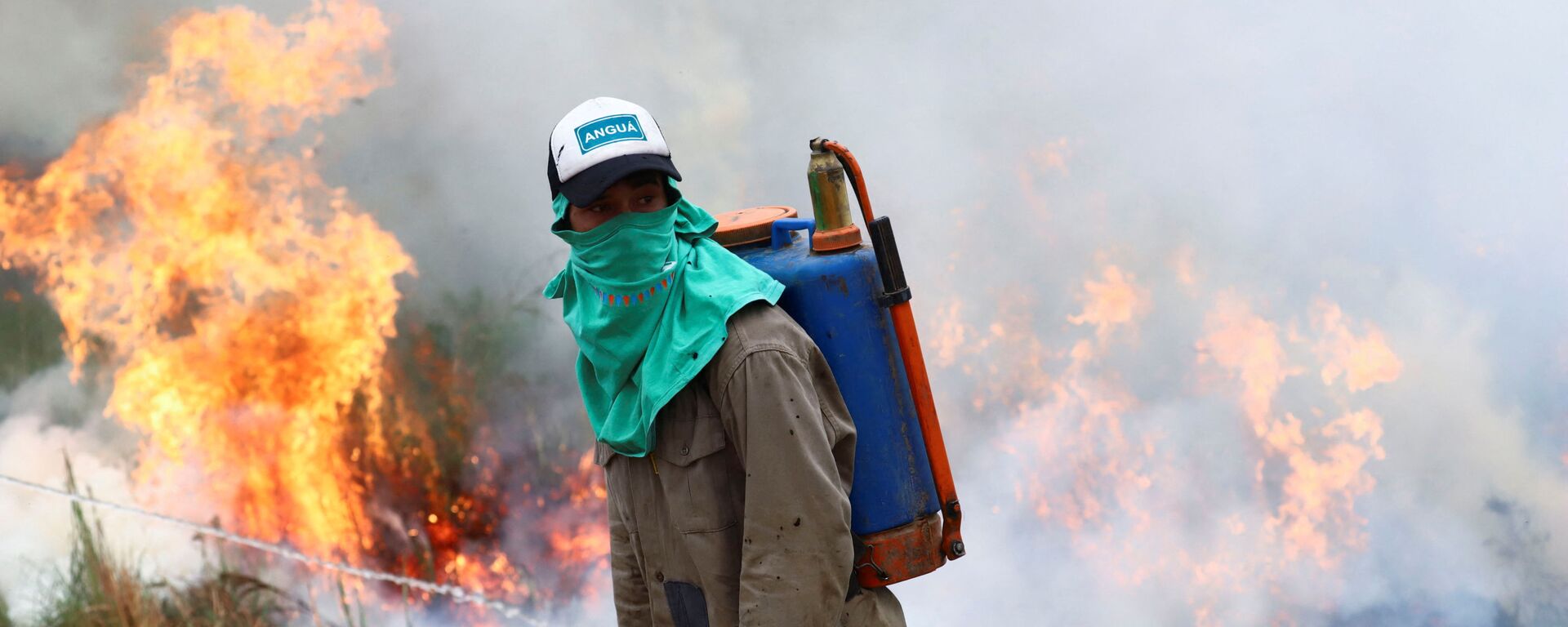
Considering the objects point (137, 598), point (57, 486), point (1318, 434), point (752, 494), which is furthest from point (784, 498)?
point (57, 486)

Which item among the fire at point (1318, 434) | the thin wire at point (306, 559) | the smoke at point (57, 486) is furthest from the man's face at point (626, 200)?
the fire at point (1318, 434)

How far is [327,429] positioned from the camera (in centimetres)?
561

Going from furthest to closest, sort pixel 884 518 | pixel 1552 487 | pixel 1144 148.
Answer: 1. pixel 1144 148
2. pixel 1552 487
3. pixel 884 518

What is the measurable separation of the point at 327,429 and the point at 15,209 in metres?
1.78

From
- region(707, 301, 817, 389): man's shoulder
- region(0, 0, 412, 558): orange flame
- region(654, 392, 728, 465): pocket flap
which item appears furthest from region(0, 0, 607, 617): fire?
region(707, 301, 817, 389): man's shoulder

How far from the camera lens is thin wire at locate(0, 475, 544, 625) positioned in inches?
204

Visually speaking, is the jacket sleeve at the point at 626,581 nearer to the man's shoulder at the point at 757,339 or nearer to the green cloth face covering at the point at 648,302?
the green cloth face covering at the point at 648,302

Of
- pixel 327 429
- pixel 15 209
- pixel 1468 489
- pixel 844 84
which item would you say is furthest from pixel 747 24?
pixel 1468 489

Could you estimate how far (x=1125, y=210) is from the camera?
19.7 ft

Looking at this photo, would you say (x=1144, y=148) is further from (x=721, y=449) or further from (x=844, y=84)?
(x=721, y=449)

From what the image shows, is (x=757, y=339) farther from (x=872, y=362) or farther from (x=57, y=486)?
(x=57, y=486)

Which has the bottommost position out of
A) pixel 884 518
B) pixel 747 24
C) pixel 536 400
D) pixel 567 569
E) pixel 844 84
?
pixel 884 518

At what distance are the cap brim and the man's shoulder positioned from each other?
0.94ft

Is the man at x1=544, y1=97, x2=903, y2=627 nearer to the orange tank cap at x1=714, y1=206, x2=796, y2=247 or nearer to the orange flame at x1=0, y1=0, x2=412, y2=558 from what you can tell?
the orange tank cap at x1=714, y1=206, x2=796, y2=247
